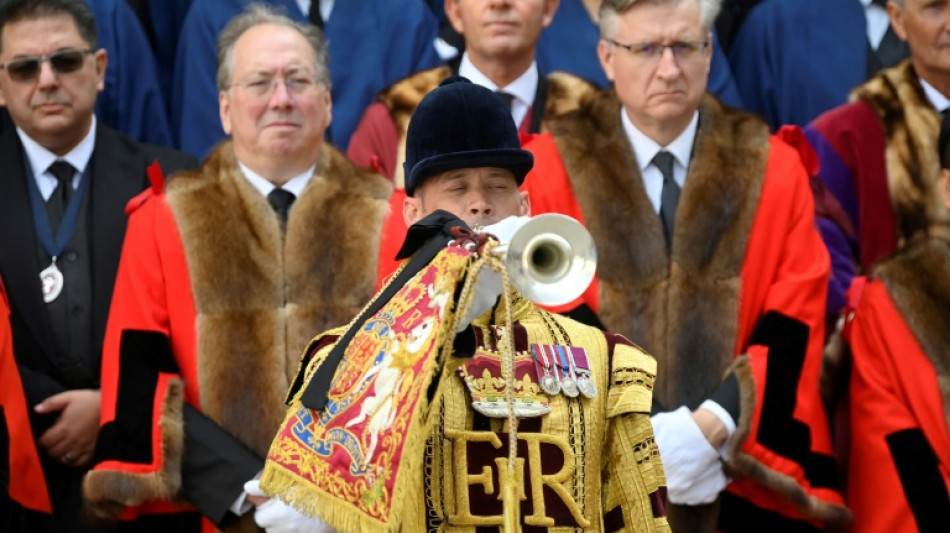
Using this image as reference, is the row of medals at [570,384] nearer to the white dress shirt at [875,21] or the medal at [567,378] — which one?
the medal at [567,378]

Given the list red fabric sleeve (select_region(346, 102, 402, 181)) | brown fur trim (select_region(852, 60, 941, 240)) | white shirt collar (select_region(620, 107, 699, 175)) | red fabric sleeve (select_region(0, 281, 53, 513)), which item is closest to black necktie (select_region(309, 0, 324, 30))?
red fabric sleeve (select_region(346, 102, 402, 181))

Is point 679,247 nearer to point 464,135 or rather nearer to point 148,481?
point 148,481

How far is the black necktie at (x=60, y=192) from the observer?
6.34m

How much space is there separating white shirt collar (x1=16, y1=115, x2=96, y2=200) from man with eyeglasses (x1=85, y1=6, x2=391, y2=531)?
0.64m

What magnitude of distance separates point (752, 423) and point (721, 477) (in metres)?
0.21

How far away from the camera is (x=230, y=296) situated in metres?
5.67

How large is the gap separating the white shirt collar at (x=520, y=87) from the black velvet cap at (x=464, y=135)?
2.82 m

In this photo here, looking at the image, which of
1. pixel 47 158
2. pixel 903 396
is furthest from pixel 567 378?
pixel 47 158

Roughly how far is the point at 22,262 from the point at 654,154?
92.6 inches

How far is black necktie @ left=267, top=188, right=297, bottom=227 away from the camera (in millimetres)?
5883

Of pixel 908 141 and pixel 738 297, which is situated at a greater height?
pixel 908 141

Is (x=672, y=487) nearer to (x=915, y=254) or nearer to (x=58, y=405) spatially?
(x=915, y=254)

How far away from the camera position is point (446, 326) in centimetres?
345

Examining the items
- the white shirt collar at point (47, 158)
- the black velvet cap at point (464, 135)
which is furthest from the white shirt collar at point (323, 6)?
the black velvet cap at point (464, 135)
